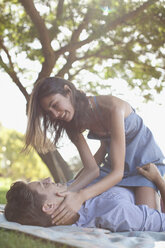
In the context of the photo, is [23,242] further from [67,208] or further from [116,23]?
[116,23]

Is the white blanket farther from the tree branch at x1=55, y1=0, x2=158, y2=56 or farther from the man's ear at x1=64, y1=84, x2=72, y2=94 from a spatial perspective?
the tree branch at x1=55, y1=0, x2=158, y2=56

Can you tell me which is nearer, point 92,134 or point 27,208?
point 27,208

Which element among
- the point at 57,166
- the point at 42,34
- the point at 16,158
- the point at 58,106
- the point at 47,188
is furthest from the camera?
the point at 16,158

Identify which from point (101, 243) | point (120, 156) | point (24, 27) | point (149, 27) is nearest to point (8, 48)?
point (24, 27)

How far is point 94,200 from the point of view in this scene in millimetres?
3346

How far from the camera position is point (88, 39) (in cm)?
830

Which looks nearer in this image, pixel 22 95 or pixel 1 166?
pixel 22 95

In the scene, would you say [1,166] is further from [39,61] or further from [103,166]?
[103,166]

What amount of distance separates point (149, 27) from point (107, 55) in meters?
1.41

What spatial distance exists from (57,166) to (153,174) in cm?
555

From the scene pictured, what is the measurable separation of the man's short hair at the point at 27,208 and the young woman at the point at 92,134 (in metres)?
0.12

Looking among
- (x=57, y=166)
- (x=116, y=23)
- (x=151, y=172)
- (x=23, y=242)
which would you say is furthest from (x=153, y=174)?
(x=57, y=166)

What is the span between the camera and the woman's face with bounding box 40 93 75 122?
10.9 ft


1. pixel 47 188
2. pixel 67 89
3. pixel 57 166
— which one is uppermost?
pixel 67 89
